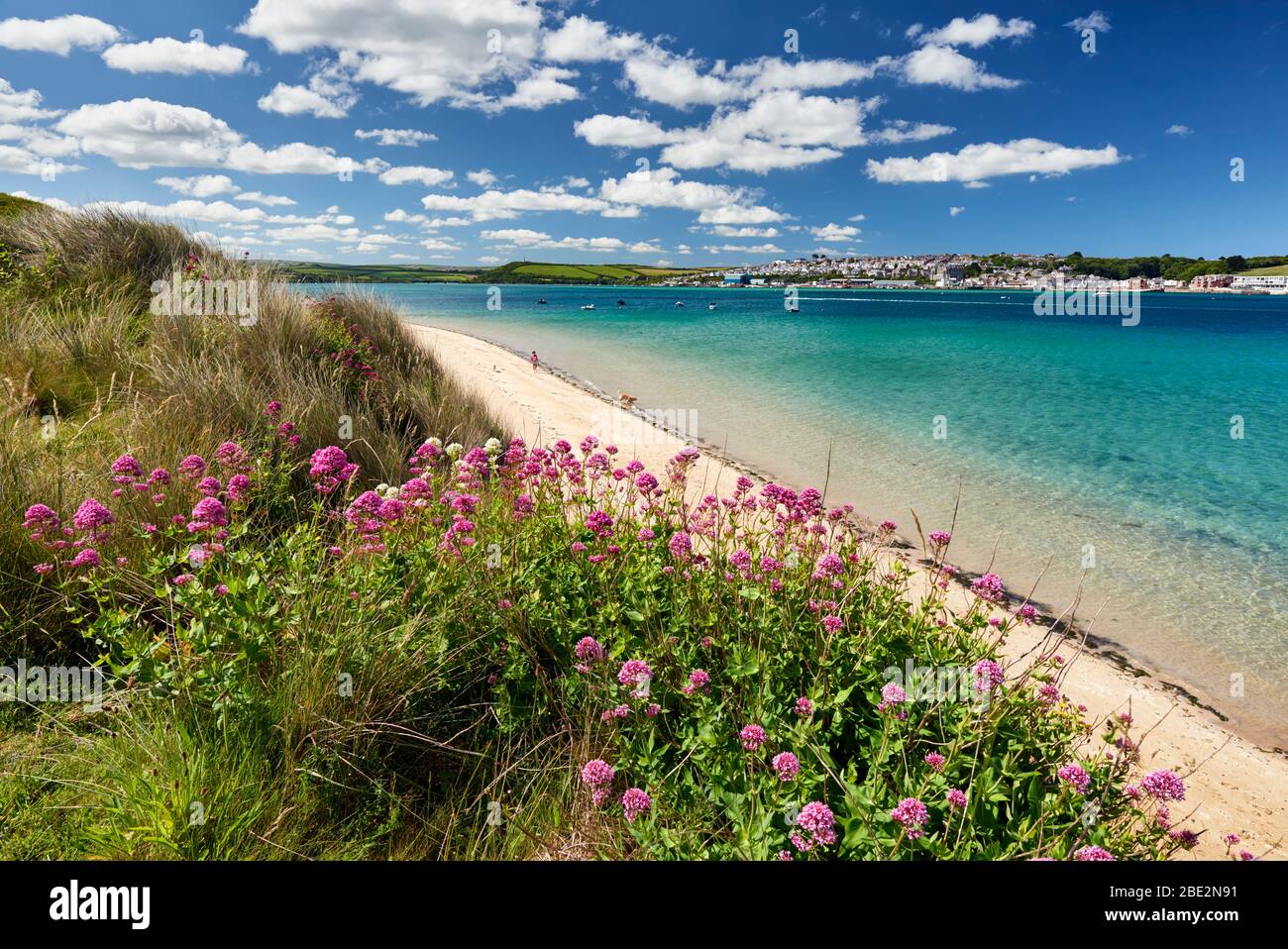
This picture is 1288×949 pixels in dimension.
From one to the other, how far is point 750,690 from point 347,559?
2630mm

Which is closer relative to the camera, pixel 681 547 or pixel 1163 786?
pixel 1163 786

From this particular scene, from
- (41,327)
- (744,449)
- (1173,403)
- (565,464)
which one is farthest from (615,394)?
(1173,403)

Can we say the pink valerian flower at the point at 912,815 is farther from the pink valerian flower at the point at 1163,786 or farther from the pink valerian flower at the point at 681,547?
the pink valerian flower at the point at 681,547

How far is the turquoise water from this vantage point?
812 cm

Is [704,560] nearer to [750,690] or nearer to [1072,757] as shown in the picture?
[750,690]

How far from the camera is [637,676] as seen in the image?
285 cm

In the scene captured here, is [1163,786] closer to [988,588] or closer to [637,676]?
[988,588]

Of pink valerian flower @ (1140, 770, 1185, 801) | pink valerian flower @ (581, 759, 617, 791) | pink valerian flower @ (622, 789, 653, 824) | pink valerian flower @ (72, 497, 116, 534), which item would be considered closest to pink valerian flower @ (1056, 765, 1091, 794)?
pink valerian flower @ (1140, 770, 1185, 801)

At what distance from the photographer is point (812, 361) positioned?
117ft

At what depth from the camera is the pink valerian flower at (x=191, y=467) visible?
13.5 feet

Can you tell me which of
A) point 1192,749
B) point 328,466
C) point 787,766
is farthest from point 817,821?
point 1192,749

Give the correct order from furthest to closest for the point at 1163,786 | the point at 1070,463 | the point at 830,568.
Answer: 1. the point at 1070,463
2. the point at 830,568
3. the point at 1163,786

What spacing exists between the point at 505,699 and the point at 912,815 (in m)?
2.11

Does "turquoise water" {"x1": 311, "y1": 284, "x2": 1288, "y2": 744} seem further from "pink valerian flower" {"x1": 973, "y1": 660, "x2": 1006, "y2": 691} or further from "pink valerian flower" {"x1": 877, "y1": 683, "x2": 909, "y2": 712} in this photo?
"pink valerian flower" {"x1": 877, "y1": 683, "x2": 909, "y2": 712}
